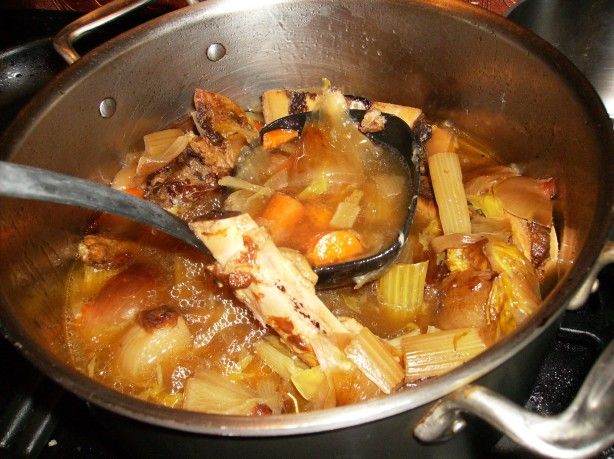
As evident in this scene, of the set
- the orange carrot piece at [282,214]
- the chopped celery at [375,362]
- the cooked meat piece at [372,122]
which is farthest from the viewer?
the cooked meat piece at [372,122]

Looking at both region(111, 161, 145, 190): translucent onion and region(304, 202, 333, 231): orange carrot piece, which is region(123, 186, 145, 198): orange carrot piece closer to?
region(111, 161, 145, 190): translucent onion

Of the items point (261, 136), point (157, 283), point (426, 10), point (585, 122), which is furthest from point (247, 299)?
point (426, 10)

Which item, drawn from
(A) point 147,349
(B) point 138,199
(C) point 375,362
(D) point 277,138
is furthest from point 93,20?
(C) point 375,362

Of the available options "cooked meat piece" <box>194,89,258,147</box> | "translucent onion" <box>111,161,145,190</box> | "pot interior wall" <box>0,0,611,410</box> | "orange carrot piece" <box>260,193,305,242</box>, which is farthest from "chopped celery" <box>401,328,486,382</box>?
"translucent onion" <box>111,161,145,190</box>

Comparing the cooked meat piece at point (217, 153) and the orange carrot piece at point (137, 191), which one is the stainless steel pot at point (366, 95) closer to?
the orange carrot piece at point (137, 191)

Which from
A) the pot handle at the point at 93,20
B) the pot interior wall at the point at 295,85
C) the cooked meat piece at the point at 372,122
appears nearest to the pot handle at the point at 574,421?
the pot interior wall at the point at 295,85

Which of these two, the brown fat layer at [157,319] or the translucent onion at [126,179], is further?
the translucent onion at [126,179]

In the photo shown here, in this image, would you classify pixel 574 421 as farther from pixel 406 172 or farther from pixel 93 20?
pixel 93 20
